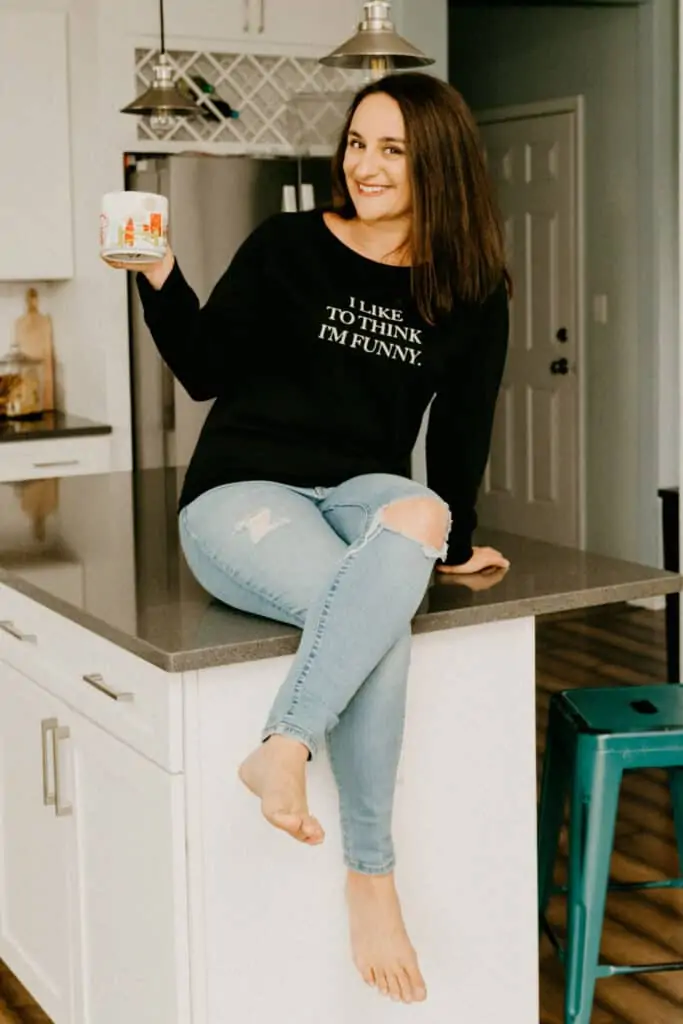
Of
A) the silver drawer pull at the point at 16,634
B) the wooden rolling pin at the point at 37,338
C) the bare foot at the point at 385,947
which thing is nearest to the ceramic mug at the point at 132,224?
the silver drawer pull at the point at 16,634

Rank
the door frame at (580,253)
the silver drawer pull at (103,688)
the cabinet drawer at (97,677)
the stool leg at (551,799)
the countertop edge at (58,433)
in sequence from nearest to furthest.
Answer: the cabinet drawer at (97,677) < the silver drawer pull at (103,688) < the stool leg at (551,799) < the countertop edge at (58,433) < the door frame at (580,253)

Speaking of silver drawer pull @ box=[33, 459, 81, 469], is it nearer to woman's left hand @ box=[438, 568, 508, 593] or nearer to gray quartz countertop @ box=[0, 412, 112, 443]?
gray quartz countertop @ box=[0, 412, 112, 443]

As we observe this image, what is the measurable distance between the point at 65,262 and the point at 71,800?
2.96 metres

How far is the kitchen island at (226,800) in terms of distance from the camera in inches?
80.2

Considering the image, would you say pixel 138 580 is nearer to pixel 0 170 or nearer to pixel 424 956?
pixel 424 956

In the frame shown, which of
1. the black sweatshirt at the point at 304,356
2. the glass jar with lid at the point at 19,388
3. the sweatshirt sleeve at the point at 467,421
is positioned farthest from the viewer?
the glass jar with lid at the point at 19,388

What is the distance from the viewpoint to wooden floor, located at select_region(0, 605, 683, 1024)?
2.75 meters

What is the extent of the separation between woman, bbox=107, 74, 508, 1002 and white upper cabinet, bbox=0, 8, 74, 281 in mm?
2792

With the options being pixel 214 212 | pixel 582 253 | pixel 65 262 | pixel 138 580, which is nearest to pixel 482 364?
pixel 138 580

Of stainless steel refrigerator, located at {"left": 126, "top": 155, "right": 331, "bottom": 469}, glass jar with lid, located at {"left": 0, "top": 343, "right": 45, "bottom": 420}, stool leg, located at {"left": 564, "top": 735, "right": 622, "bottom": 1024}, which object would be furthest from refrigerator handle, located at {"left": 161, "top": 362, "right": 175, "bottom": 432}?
stool leg, located at {"left": 564, "top": 735, "right": 622, "bottom": 1024}

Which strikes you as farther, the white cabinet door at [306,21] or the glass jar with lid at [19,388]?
the glass jar with lid at [19,388]

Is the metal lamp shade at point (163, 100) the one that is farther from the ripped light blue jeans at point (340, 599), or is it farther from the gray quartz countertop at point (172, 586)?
the ripped light blue jeans at point (340, 599)

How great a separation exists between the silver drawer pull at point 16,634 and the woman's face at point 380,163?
2.82 ft

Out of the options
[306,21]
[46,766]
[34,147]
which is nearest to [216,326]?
[46,766]
